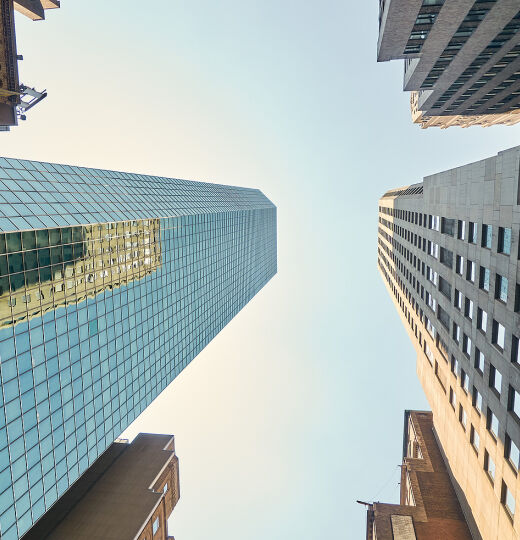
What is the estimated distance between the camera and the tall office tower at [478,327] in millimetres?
25469

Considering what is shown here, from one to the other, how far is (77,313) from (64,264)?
6021 mm

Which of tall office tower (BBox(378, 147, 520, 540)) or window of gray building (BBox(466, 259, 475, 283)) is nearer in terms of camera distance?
tall office tower (BBox(378, 147, 520, 540))

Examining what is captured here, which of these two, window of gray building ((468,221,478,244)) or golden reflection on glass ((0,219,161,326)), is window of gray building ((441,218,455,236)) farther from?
golden reflection on glass ((0,219,161,326))

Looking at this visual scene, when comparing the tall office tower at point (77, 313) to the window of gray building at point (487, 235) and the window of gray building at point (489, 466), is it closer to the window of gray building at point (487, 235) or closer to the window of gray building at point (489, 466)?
the window of gray building at point (487, 235)

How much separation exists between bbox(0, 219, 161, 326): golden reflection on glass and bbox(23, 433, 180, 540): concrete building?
29.2 m

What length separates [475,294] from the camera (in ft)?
104

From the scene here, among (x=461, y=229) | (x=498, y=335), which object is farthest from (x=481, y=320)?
(x=461, y=229)

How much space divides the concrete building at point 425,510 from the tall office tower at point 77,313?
116ft

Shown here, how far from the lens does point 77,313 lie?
39094 mm

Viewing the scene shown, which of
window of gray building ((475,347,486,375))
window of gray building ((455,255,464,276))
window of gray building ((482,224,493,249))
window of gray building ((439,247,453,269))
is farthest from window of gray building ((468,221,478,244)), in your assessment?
window of gray building ((475,347,486,375))

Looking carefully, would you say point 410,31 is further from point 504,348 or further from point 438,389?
point 438,389

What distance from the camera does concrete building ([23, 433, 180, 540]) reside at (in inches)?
1806

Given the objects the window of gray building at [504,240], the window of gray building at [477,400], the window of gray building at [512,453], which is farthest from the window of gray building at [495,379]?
the window of gray building at [504,240]

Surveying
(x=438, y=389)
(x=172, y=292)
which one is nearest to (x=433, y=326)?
(x=438, y=389)
